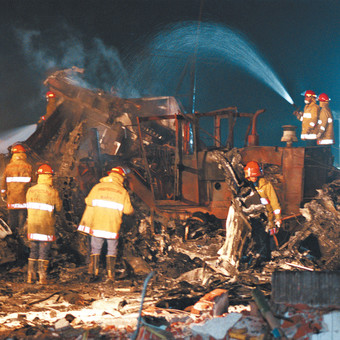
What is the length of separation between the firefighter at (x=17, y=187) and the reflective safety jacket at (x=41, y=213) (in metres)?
1.72

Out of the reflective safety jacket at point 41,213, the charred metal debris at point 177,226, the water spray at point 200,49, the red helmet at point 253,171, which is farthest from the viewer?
the water spray at point 200,49

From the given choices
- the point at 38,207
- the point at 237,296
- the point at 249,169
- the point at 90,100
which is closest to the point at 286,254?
the point at 249,169

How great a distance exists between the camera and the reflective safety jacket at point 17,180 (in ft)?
27.3

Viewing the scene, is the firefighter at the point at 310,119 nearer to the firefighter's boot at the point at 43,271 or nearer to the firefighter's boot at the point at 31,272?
the firefighter's boot at the point at 43,271

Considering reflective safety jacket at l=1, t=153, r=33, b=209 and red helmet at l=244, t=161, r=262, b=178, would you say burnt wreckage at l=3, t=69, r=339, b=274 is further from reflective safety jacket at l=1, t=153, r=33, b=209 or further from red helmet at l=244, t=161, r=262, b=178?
reflective safety jacket at l=1, t=153, r=33, b=209

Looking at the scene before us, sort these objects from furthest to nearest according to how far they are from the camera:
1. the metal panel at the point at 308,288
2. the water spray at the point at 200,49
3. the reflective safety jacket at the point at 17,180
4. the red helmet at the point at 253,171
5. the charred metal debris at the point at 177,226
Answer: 1. the water spray at the point at 200,49
2. the reflective safety jacket at the point at 17,180
3. the red helmet at the point at 253,171
4. the charred metal debris at the point at 177,226
5. the metal panel at the point at 308,288

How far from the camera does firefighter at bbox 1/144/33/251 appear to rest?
27.3 ft

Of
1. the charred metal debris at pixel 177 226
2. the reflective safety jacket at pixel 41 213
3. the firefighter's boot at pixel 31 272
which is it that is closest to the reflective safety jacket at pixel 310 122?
the charred metal debris at pixel 177 226

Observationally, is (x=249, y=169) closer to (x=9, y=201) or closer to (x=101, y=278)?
(x=101, y=278)

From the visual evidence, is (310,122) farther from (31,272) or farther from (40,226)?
(31,272)

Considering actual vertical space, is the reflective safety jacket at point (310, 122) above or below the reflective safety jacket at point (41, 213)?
above

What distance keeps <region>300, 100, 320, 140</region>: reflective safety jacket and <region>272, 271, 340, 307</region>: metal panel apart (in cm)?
582

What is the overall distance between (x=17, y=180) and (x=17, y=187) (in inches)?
6.2

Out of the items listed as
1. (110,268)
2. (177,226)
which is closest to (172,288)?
(110,268)
